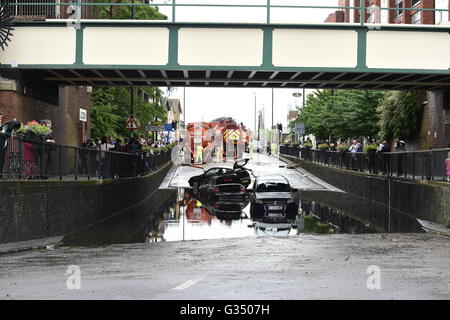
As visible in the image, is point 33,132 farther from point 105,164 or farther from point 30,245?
point 105,164

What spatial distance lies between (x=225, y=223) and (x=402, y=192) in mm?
8746

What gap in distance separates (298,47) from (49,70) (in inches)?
342

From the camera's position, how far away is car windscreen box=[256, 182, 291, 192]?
2528 centimetres

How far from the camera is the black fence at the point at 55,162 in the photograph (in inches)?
621

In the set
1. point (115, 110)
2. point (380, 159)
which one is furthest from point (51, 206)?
point (115, 110)

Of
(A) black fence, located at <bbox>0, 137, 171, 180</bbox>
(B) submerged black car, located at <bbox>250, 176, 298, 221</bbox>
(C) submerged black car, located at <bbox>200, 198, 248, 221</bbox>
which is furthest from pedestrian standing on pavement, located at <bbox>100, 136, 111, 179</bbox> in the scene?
(B) submerged black car, located at <bbox>250, 176, 298, 221</bbox>

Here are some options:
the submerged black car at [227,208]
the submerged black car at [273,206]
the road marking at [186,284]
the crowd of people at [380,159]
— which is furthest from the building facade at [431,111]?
the road marking at [186,284]

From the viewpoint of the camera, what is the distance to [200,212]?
2689 cm

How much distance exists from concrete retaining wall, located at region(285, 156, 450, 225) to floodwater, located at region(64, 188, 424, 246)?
18.7 inches

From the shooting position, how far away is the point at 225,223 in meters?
22.6

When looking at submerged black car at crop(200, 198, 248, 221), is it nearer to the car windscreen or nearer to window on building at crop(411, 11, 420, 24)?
the car windscreen

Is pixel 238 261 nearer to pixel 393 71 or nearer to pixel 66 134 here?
pixel 393 71
